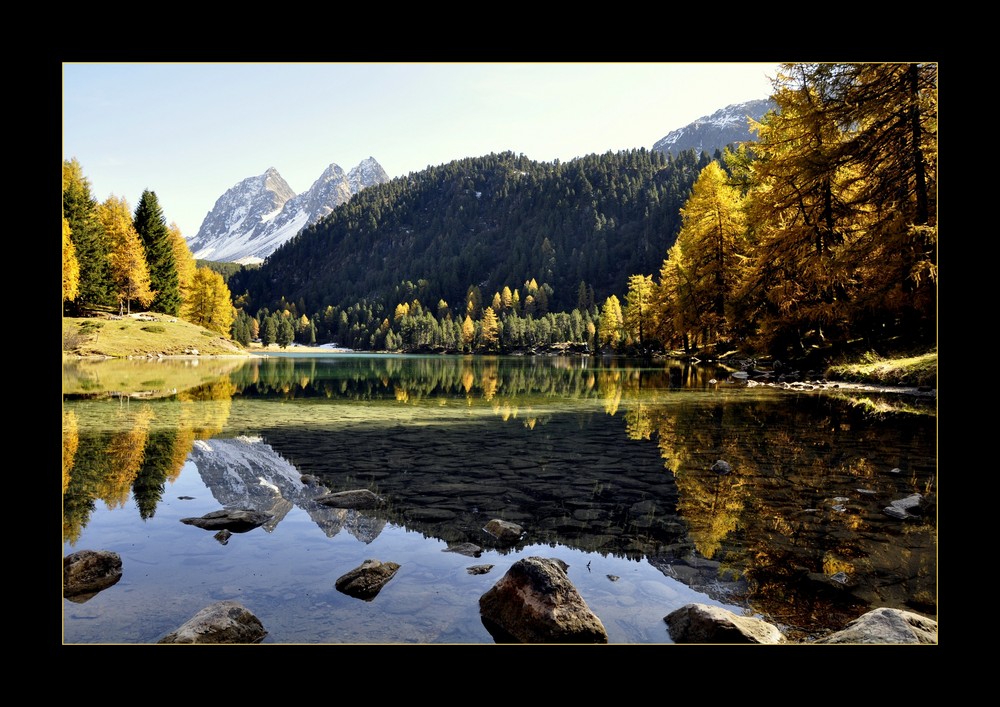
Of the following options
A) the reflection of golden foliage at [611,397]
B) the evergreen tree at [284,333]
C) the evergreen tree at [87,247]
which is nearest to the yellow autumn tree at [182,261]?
the evergreen tree at [87,247]

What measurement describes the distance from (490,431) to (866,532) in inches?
434

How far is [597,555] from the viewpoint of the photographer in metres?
6.89

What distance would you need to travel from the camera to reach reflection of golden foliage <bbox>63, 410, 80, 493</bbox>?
11.0 m

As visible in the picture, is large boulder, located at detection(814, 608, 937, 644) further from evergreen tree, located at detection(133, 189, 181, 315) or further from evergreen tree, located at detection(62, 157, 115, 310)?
evergreen tree, located at detection(133, 189, 181, 315)

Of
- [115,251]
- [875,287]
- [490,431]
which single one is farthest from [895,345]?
[115,251]

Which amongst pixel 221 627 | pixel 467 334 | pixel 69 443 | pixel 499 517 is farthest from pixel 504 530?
pixel 467 334

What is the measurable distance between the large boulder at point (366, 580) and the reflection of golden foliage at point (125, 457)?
5.47m

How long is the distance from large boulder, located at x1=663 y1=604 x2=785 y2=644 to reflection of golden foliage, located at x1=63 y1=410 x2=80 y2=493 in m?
10.7

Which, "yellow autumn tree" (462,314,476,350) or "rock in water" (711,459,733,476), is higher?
"yellow autumn tree" (462,314,476,350)

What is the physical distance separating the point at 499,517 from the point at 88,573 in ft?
16.9

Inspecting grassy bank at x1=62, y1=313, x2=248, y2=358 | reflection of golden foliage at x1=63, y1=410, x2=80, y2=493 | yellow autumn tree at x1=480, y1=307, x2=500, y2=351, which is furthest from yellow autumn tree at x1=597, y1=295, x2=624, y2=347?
reflection of golden foliage at x1=63, y1=410, x2=80, y2=493
